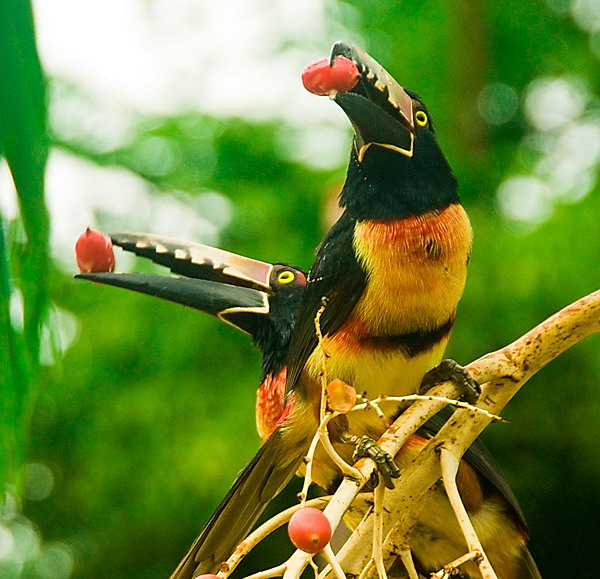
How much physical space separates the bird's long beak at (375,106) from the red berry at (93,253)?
386mm

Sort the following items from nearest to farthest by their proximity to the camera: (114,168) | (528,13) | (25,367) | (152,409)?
(25,367), (152,409), (114,168), (528,13)

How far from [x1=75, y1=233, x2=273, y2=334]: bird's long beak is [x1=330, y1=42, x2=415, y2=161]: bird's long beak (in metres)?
0.35

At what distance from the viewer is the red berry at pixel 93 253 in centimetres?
132

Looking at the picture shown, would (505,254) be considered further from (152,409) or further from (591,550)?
(152,409)

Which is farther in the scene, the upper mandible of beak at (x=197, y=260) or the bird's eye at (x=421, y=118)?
the upper mandible of beak at (x=197, y=260)

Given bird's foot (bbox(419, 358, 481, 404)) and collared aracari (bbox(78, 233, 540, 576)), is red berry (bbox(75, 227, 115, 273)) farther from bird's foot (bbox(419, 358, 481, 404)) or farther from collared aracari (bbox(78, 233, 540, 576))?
bird's foot (bbox(419, 358, 481, 404))

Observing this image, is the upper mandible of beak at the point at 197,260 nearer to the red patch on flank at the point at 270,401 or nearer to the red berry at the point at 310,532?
the red patch on flank at the point at 270,401

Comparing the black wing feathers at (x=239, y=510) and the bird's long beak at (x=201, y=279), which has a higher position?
the bird's long beak at (x=201, y=279)

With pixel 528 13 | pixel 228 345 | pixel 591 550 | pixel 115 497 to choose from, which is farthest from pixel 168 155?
pixel 591 550

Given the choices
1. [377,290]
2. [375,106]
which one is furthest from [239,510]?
[375,106]

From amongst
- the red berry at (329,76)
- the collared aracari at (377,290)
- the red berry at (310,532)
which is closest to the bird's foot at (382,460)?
the red berry at (310,532)

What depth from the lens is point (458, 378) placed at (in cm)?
106

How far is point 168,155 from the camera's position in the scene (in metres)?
3.09

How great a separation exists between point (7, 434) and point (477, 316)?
5.86 ft
